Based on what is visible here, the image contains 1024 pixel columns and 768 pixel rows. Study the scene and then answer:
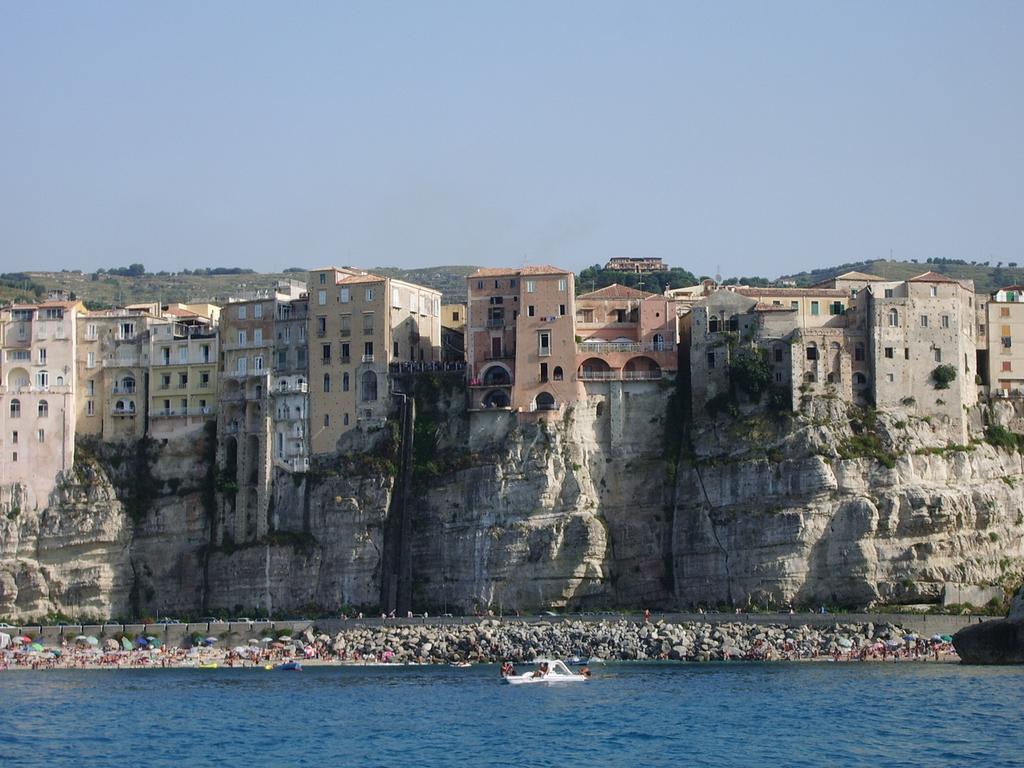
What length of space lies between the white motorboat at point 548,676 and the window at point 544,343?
21602 mm

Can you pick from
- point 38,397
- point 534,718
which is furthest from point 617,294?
point 534,718

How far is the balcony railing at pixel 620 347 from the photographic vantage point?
10894cm

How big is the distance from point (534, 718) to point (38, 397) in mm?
47740

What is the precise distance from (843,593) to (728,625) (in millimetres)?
6383

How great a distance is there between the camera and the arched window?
110 m

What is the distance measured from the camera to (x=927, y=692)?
8094cm

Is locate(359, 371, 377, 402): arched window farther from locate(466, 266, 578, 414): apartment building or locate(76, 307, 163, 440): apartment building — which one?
locate(76, 307, 163, 440): apartment building

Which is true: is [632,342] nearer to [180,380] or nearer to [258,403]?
[258,403]

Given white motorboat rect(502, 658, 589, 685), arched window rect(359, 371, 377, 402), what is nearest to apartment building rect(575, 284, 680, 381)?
arched window rect(359, 371, 377, 402)

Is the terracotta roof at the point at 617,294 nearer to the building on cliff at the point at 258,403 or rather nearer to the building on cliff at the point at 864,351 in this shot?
the building on cliff at the point at 864,351

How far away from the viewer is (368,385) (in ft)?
362

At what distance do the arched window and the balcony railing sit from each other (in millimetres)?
11200

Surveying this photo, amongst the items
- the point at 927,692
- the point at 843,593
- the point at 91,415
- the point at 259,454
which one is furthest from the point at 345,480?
the point at 927,692

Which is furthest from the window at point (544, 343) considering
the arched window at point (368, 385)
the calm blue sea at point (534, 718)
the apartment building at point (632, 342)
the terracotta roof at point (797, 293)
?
the calm blue sea at point (534, 718)
